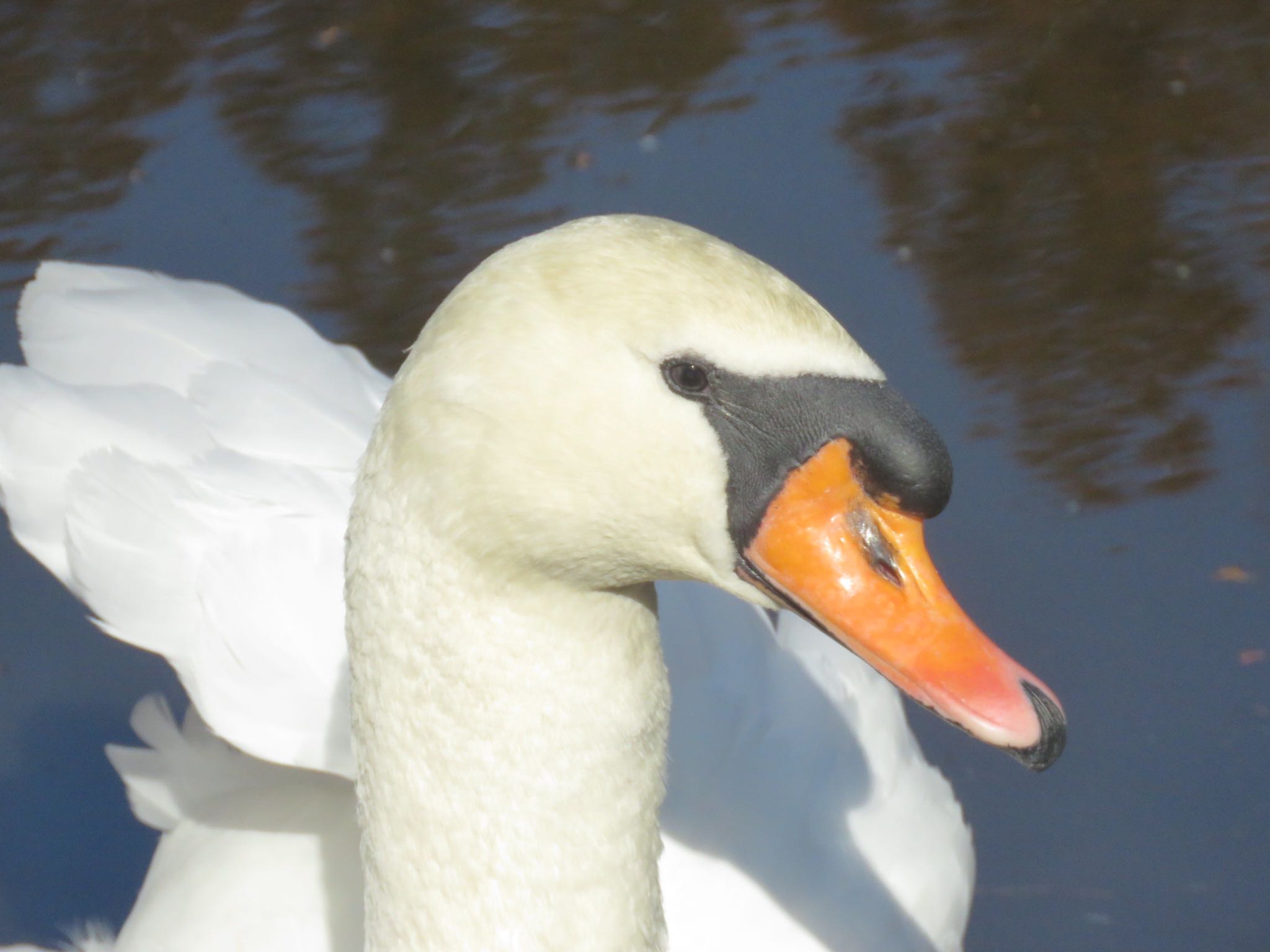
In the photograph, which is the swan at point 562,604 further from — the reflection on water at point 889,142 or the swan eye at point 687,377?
the reflection on water at point 889,142

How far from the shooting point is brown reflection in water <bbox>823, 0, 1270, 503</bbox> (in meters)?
3.62

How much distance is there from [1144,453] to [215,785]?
83.4 inches

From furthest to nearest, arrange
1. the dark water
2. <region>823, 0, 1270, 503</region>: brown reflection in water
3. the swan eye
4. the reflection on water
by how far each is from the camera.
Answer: the reflection on water
<region>823, 0, 1270, 503</region>: brown reflection in water
the dark water
the swan eye

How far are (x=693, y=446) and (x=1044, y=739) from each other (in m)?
0.40

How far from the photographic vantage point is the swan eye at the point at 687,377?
1330 mm

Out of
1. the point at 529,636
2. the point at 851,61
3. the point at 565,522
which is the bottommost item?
the point at 851,61

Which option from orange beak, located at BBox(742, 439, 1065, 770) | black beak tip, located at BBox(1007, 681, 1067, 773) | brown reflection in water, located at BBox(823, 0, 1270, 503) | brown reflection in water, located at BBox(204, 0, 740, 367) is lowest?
brown reflection in water, located at BBox(823, 0, 1270, 503)

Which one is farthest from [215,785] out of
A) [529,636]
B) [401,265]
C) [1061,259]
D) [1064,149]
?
[1064,149]

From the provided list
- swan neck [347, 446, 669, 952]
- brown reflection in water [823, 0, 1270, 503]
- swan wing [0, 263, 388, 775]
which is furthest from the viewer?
brown reflection in water [823, 0, 1270, 503]

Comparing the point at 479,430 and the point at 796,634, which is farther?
the point at 796,634

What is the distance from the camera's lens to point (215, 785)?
2.60 metres

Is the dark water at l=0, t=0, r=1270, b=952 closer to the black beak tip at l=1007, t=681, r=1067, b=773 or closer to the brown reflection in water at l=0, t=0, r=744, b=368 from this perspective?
the brown reflection in water at l=0, t=0, r=744, b=368

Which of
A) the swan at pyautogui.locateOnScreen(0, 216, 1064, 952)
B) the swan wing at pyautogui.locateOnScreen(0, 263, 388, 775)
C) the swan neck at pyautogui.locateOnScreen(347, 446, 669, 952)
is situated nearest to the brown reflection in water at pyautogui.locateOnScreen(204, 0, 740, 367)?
the swan wing at pyautogui.locateOnScreen(0, 263, 388, 775)

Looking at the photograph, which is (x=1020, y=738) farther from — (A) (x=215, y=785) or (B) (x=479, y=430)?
(A) (x=215, y=785)
